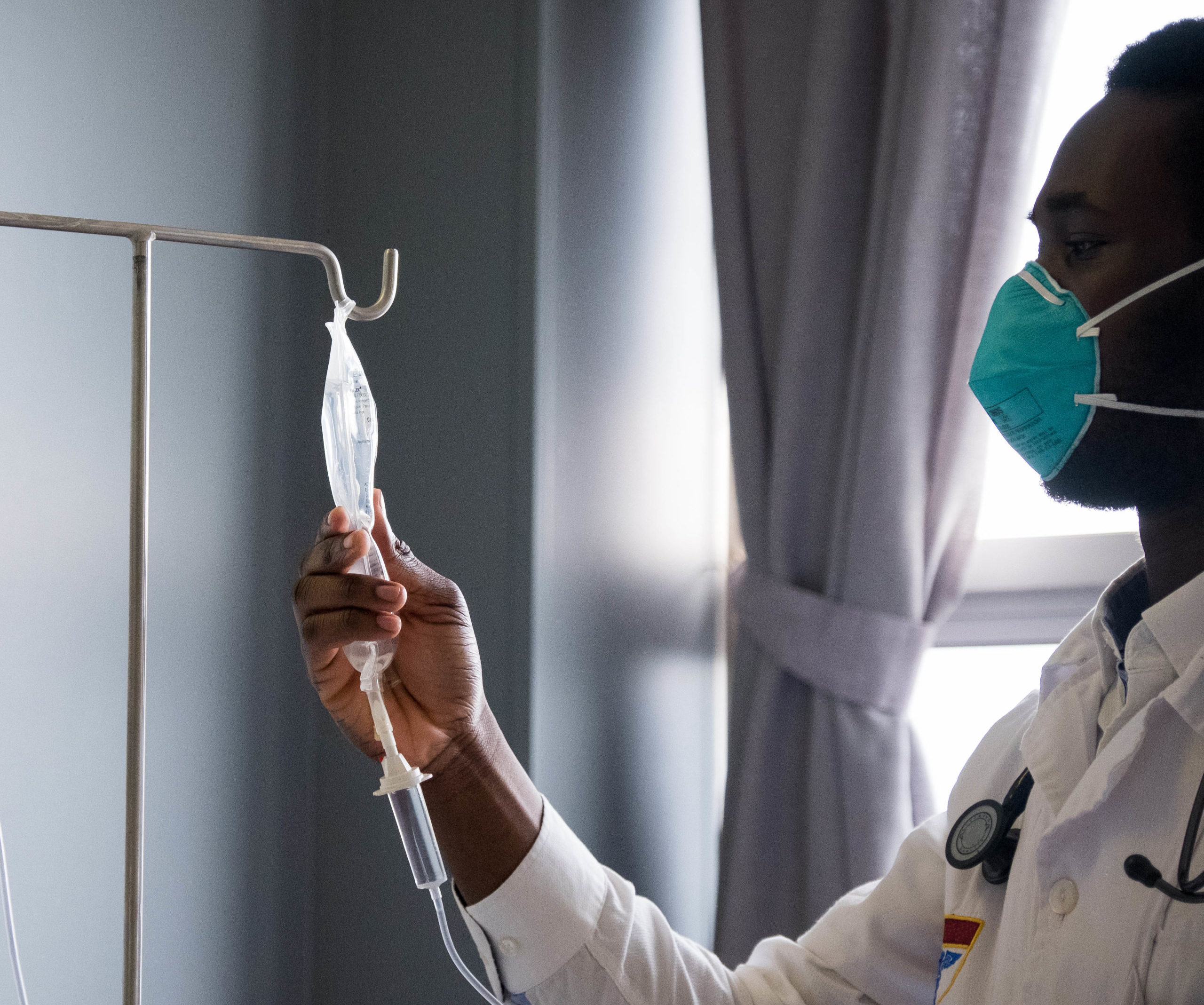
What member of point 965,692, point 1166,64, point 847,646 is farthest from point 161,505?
point 965,692

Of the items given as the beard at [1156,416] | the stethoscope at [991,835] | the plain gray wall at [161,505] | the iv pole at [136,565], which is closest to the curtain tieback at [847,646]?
the stethoscope at [991,835]

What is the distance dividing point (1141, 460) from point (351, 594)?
72 cm

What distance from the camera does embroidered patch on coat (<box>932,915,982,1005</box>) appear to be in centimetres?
108

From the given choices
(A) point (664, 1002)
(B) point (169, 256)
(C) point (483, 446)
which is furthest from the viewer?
(C) point (483, 446)

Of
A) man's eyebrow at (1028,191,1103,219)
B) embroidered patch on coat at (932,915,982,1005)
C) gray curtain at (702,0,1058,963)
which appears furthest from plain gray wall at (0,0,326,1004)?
man's eyebrow at (1028,191,1103,219)

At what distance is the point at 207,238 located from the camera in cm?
81

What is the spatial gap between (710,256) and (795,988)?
121 centimetres

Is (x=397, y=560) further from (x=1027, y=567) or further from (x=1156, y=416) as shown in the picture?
(x=1027, y=567)

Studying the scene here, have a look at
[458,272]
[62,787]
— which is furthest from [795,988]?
[458,272]

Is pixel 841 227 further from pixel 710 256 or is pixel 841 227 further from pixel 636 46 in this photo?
pixel 636 46

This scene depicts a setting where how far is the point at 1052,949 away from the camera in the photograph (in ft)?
3.19

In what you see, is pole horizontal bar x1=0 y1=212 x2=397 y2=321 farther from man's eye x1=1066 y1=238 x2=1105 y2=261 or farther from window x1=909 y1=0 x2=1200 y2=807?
window x1=909 y1=0 x2=1200 y2=807

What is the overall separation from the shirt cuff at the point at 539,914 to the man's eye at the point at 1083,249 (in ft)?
2.53

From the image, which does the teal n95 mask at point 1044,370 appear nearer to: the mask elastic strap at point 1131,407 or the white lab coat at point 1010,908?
the mask elastic strap at point 1131,407
